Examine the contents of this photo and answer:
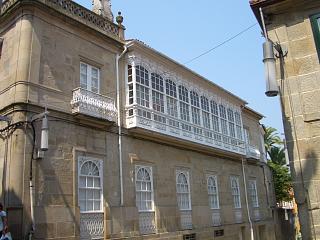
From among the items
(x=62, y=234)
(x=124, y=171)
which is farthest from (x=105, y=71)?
(x=62, y=234)

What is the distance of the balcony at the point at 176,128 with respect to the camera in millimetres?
15109

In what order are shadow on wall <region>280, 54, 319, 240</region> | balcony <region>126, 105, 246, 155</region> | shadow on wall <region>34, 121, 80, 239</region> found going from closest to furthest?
1. shadow on wall <region>280, 54, 319, 240</region>
2. shadow on wall <region>34, 121, 80, 239</region>
3. balcony <region>126, 105, 246, 155</region>

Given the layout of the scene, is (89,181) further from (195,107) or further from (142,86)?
(195,107)

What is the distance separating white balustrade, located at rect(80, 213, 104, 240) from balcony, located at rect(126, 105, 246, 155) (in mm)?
3865

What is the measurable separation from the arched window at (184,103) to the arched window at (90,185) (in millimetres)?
5828

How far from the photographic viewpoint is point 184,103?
728 inches

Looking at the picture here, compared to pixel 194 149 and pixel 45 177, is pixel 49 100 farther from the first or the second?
pixel 194 149

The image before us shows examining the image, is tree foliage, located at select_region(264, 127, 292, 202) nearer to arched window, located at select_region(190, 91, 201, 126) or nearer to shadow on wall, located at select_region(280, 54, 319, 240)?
arched window, located at select_region(190, 91, 201, 126)

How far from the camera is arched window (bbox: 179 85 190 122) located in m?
18.1

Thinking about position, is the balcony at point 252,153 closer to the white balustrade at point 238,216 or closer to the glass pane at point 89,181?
the white balustrade at point 238,216

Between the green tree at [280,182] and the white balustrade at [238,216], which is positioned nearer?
the white balustrade at [238,216]

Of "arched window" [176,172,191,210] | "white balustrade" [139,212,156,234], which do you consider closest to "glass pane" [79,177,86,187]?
"white balustrade" [139,212,156,234]

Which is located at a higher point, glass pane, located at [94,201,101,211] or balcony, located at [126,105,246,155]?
balcony, located at [126,105,246,155]

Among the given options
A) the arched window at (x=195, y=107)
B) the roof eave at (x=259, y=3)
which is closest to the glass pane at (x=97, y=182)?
the arched window at (x=195, y=107)
